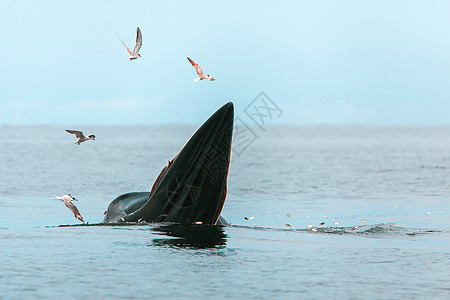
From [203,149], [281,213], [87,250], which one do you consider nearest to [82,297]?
[87,250]

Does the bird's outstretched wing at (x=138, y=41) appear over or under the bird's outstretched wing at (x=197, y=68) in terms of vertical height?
over

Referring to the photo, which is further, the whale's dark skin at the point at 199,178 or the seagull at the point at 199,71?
the seagull at the point at 199,71

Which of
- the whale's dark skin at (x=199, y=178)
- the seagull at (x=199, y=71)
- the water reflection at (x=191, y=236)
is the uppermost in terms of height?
the seagull at (x=199, y=71)

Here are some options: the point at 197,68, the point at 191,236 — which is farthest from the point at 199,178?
the point at 197,68

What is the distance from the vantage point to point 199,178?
1089cm

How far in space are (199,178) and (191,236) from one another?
0.98m

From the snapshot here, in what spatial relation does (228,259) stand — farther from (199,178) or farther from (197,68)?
(197,68)

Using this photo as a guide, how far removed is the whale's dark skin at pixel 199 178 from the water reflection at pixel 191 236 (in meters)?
0.26

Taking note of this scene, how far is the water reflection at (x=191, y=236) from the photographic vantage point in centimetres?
970

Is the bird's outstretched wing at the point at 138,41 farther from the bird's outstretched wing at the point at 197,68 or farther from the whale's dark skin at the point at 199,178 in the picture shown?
the whale's dark skin at the point at 199,178

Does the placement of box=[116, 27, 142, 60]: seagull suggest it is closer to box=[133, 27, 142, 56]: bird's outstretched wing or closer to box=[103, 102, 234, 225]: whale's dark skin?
box=[133, 27, 142, 56]: bird's outstretched wing

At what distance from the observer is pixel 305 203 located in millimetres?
22875

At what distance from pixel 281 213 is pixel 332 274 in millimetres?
11854

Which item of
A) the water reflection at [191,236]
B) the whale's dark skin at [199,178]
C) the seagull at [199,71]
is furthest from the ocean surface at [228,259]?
the seagull at [199,71]
